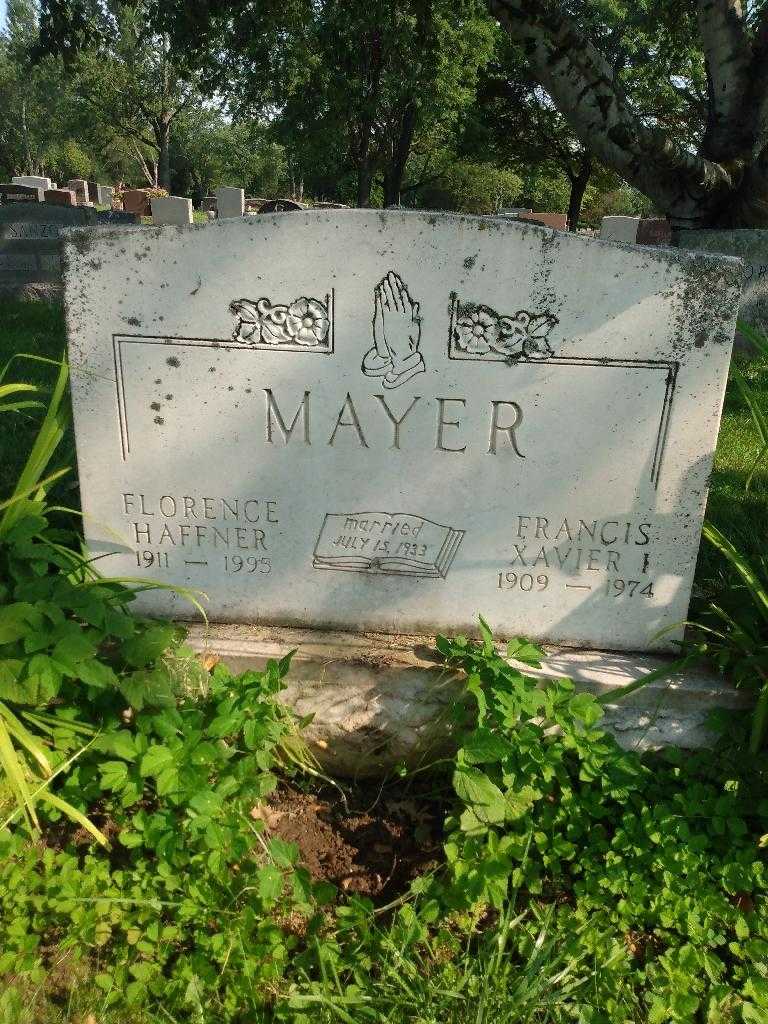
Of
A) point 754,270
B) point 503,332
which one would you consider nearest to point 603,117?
point 754,270

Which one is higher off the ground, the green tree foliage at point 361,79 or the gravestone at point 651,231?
the green tree foliage at point 361,79

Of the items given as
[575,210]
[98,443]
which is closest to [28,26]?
[575,210]

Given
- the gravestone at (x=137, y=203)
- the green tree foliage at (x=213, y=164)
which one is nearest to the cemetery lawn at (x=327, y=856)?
the gravestone at (x=137, y=203)

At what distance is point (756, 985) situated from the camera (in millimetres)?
1667

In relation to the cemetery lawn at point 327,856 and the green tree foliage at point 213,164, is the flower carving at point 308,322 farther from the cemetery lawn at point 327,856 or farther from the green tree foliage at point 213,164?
the green tree foliage at point 213,164

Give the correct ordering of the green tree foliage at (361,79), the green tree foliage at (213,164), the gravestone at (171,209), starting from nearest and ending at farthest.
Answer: the green tree foliage at (361,79) < the gravestone at (171,209) < the green tree foliage at (213,164)

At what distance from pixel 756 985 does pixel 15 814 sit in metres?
1.72

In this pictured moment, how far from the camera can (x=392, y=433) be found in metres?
2.29

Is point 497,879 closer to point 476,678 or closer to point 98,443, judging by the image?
point 476,678

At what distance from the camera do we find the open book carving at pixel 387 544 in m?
2.38

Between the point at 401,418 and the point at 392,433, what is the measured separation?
0.17 ft

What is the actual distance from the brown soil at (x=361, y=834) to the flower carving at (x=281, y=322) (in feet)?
4.26

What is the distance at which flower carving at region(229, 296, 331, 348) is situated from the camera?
218 cm

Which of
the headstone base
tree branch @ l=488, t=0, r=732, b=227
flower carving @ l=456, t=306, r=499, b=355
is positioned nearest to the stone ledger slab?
flower carving @ l=456, t=306, r=499, b=355
